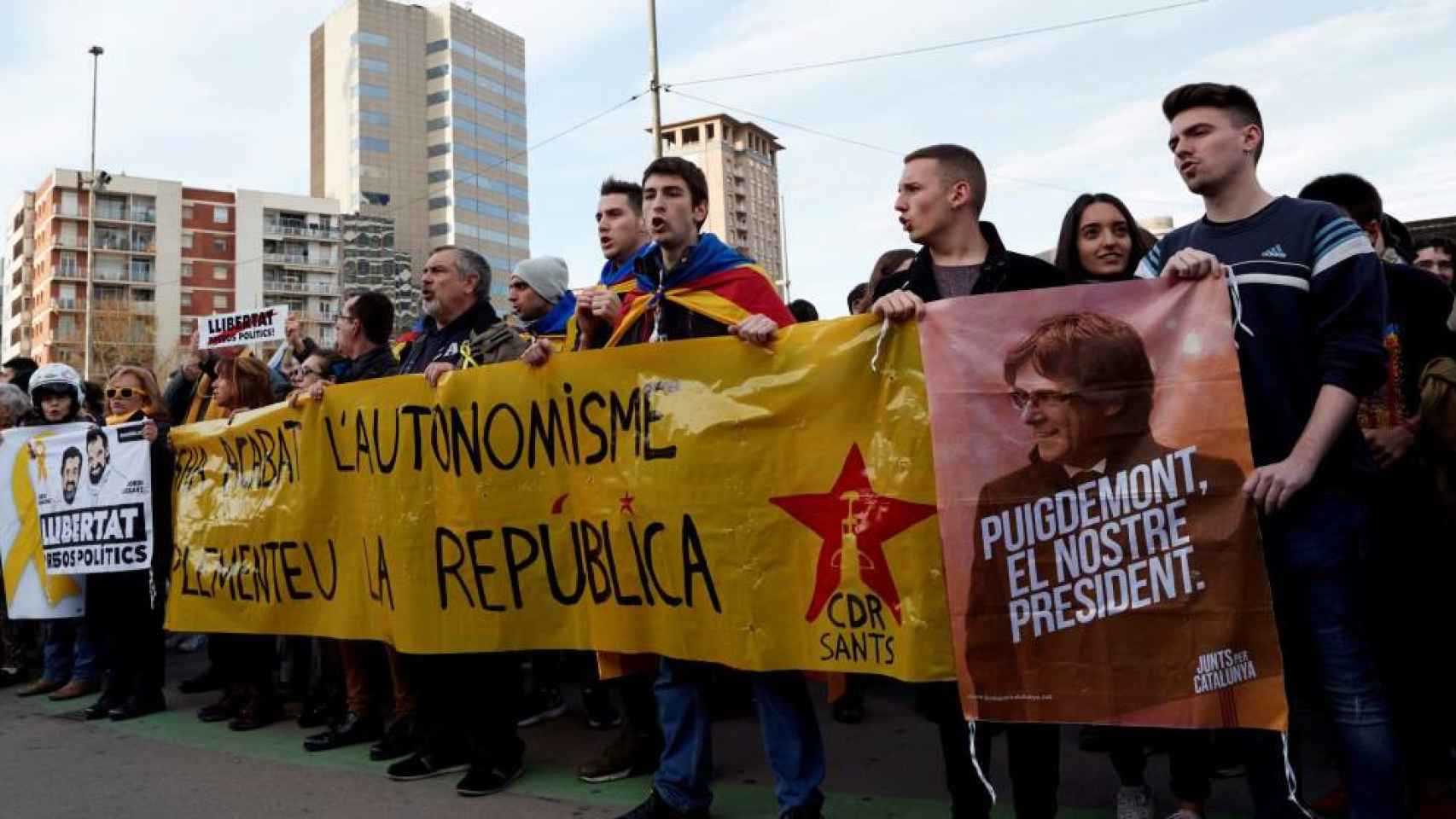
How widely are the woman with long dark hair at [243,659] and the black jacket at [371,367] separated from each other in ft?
2.96

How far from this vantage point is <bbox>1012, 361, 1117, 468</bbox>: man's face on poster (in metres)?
2.78

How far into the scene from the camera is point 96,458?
19.3ft

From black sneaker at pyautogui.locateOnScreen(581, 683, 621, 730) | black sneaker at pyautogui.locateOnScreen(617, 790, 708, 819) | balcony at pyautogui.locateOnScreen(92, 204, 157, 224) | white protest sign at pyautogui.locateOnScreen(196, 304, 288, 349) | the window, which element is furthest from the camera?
the window

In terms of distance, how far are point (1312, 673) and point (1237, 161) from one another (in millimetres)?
1347

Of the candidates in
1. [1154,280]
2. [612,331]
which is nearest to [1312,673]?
[1154,280]

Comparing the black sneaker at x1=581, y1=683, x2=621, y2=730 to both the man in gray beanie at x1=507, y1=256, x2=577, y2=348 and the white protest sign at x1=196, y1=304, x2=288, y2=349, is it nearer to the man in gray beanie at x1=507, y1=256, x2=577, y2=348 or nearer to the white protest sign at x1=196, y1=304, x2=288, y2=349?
the man in gray beanie at x1=507, y1=256, x2=577, y2=348

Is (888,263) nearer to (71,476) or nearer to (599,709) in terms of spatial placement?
(599,709)

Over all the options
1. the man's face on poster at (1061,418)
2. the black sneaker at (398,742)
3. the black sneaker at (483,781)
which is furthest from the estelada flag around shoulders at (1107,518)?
the black sneaker at (398,742)

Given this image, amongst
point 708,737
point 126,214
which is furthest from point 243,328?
point 126,214

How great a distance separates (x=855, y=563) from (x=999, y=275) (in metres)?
0.97

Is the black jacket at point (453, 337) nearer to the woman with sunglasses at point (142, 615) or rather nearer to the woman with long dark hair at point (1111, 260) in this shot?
the woman with sunglasses at point (142, 615)

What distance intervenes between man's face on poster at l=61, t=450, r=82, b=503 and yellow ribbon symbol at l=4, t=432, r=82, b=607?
0.23 meters

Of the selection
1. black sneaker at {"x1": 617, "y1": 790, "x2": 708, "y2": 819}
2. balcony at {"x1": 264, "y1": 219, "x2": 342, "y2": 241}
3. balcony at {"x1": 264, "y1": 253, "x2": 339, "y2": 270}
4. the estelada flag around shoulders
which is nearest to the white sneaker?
the estelada flag around shoulders

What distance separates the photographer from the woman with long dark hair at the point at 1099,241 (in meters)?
3.87
